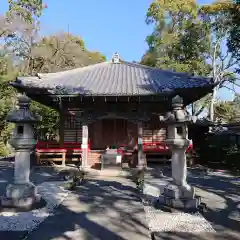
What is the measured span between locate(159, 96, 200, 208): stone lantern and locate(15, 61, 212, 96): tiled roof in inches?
199

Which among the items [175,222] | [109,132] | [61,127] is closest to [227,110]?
[109,132]

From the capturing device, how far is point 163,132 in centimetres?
1612

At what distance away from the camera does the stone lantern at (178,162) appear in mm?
6500

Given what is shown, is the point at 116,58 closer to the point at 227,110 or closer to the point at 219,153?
the point at 219,153

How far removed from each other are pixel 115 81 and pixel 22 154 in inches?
326

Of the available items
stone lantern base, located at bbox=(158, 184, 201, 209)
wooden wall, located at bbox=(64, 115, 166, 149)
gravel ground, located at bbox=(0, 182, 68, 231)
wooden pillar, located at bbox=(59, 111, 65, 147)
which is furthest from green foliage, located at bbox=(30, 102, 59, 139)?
stone lantern base, located at bbox=(158, 184, 201, 209)

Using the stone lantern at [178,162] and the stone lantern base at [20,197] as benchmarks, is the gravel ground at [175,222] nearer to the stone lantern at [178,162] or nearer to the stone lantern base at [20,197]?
the stone lantern at [178,162]

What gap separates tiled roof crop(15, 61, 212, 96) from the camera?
12289mm

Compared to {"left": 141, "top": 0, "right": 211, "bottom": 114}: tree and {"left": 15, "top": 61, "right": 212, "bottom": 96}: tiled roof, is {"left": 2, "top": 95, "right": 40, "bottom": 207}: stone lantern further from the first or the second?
{"left": 141, "top": 0, "right": 211, "bottom": 114}: tree

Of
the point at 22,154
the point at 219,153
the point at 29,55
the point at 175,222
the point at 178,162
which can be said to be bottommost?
the point at 175,222

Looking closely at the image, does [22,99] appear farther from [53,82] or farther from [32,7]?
[32,7]

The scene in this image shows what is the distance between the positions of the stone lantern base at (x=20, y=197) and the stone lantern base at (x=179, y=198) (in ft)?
10.9

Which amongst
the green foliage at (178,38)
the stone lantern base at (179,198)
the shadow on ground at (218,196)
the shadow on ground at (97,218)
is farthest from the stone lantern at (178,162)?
the green foliage at (178,38)

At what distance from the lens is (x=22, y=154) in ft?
23.0
